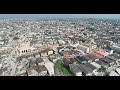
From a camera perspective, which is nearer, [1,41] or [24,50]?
[24,50]

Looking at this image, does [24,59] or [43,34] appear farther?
[43,34]
